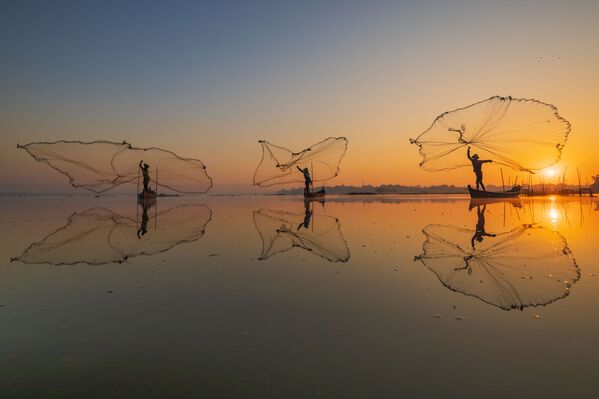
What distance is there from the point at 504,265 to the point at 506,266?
0.28 ft

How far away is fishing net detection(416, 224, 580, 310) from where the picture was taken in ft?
19.4

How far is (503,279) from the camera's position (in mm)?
6797

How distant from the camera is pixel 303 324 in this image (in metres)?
4.54

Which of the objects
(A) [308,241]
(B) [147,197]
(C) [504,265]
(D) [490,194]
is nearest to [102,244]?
(A) [308,241]

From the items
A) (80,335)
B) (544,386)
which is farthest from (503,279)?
(80,335)

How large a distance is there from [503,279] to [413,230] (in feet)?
25.5

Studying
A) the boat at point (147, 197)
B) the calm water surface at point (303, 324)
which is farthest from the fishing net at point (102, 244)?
the boat at point (147, 197)

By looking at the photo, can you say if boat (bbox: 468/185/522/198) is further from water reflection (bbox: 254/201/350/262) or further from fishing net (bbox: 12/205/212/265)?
fishing net (bbox: 12/205/212/265)

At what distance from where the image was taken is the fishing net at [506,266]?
19.4ft

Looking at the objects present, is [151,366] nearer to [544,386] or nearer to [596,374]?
[544,386]

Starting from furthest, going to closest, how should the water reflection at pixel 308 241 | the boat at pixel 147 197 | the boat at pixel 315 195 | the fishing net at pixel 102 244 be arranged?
1. the boat at pixel 315 195
2. the boat at pixel 147 197
3. the water reflection at pixel 308 241
4. the fishing net at pixel 102 244

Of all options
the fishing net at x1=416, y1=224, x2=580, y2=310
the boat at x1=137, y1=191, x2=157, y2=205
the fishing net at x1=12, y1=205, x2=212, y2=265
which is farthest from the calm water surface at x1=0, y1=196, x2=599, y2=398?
the boat at x1=137, y1=191, x2=157, y2=205

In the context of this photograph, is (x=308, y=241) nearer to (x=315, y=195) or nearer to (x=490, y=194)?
(x=315, y=195)

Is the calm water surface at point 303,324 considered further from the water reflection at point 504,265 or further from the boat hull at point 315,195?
the boat hull at point 315,195
